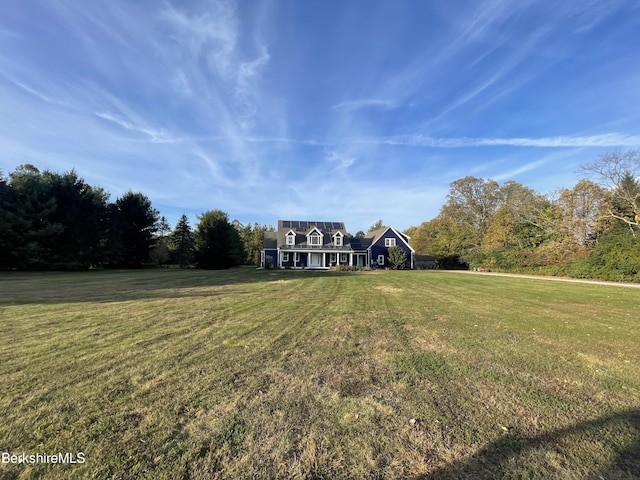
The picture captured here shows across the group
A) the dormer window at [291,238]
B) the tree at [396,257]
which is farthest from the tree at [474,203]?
the dormer window at [291,238]

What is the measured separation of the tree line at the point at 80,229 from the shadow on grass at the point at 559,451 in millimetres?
33327

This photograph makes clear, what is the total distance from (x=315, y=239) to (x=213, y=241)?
1205 centimetres

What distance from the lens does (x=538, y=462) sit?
2.31 metres

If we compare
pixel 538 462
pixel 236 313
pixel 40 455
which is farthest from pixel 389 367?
pixel 236 313

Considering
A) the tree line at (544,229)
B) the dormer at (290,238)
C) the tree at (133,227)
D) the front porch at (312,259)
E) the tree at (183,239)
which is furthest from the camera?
the tree at (183,239)

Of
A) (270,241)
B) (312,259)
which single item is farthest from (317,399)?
(270,241)

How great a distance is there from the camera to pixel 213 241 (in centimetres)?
3400

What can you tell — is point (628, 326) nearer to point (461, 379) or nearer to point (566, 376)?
point (566, 376)

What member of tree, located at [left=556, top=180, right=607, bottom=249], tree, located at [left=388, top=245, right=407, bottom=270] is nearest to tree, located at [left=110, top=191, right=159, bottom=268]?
tree, located at [left=388, top=245, right=407, bottom=270]

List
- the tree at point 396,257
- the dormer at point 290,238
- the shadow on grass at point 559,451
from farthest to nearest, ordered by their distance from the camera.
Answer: the dormer at point 290,238 → the tree at point 396,257 → the shadow on grass at point 559,451

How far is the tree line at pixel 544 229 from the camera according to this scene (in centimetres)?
2136

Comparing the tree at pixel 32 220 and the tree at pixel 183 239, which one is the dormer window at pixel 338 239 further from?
the tree at pixel 32 220

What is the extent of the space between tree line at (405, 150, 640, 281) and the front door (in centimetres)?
1670

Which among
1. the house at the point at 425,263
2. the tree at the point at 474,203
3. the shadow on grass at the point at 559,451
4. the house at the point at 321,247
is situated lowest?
the shadow on grass at the point at 559,451
